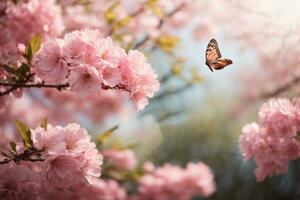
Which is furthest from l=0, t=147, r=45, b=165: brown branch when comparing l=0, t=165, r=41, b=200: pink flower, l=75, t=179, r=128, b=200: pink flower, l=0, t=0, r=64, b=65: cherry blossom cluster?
l=75, t=179, r=128, b=200: pink flower

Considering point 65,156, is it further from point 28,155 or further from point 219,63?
point 219,63

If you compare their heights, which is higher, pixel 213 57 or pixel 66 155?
pixel 213 57

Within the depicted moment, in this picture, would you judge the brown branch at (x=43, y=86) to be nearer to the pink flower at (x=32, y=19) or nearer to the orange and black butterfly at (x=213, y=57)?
the orange and black butterfly at (x=213, y=57)

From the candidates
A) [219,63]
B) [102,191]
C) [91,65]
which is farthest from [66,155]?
[102,191]

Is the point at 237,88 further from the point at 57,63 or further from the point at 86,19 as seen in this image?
the point at 57,63

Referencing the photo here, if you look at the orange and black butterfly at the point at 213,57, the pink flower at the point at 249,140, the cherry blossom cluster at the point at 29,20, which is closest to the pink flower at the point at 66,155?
the orange and black butterfly at the point at 213,57

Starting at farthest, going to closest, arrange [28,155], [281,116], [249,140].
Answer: [249,140] < [281,116] < [28,155]
